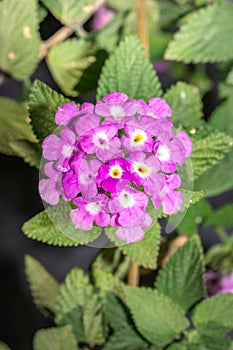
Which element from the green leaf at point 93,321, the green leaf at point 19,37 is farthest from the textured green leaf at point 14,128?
the green leaf at point 93,321

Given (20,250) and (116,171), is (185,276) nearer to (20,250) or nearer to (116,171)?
(116,171)

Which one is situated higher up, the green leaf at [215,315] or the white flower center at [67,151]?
the white flower center at [67,151]

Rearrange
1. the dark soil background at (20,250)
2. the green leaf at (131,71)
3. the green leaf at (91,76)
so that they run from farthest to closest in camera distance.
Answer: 1. the dark soil background at (20,250)
2. the green leaf at (91,76)
3. the green leaf at (131,71)

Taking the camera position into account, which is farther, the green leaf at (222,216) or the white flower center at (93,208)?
the green leaf at (222,216)

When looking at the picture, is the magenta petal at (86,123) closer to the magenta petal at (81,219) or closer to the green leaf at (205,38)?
the magenta petal at (81,219)

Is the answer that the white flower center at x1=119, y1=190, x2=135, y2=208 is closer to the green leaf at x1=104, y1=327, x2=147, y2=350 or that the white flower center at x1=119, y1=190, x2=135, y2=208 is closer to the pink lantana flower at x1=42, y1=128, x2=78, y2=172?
the pink lantana flower at x1=42, y1=128, x2=78, y2=172

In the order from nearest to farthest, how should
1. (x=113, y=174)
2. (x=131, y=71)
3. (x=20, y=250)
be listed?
(x=113, y=174) < (x=131, y=71) < (x=20, y=250)

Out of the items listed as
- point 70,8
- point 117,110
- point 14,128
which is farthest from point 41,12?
point 117,110
